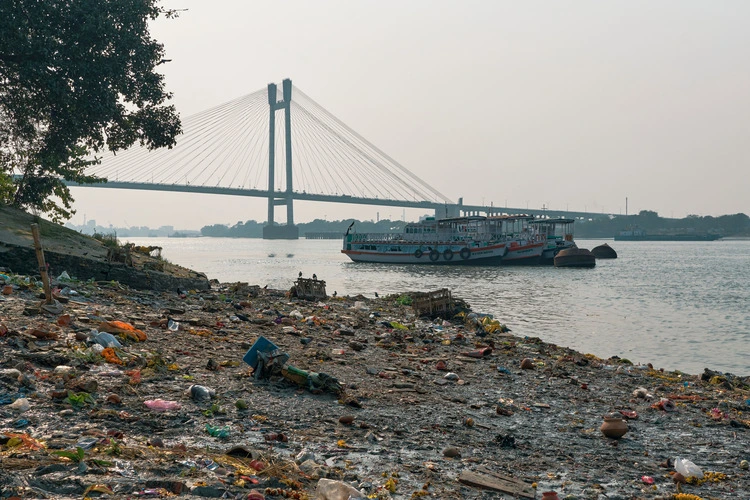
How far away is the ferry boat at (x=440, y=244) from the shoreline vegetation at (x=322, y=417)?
133 feet

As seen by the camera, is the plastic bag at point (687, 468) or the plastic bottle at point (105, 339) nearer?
the plastic bag at point (687, 468)

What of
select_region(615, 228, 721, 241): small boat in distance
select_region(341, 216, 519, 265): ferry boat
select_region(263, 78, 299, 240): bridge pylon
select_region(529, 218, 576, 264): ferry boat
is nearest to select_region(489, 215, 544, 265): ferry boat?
select_region(341, 216, 519, 265): ferry boat

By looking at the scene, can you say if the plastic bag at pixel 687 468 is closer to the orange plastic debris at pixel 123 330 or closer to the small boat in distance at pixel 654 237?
the orange plastic debris at pixel 123 330

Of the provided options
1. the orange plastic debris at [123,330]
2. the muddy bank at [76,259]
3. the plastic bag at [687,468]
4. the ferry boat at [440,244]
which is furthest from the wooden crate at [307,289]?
the ferry boat at [440,244]

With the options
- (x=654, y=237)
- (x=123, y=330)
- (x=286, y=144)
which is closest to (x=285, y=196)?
(x=286, y=144)

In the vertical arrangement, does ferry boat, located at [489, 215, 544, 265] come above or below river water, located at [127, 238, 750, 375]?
above

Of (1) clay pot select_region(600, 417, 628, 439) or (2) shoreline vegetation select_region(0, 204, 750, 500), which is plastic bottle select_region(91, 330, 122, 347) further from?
(1) clay pot select_region(600, 417, 628, 439)

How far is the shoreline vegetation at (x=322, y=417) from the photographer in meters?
3.94

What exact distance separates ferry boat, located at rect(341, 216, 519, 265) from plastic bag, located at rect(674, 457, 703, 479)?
45218 millimetres

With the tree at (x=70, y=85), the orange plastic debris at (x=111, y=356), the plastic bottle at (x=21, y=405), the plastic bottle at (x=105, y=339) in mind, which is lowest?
the plastic bottle at (x=21, y=405)

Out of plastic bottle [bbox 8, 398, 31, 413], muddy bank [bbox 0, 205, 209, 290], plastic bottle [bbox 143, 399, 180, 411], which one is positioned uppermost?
muddy bank [bbox 0, 205, 209, 290]

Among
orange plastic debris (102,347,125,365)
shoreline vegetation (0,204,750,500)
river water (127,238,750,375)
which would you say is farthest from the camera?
river water (127,238,750,375)

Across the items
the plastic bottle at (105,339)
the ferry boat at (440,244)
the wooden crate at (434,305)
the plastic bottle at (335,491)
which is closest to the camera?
the plastic bottle at (335,491)

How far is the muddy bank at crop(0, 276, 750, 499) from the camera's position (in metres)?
3.96
